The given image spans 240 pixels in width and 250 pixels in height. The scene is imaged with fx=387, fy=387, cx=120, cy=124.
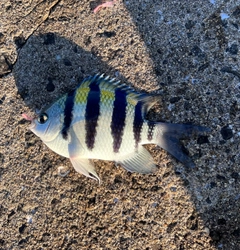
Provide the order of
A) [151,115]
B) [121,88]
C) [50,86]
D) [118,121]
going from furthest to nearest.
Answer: [50,86]
[151,115]
[121,88]
[118,121]

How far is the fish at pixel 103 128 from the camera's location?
6.47ft

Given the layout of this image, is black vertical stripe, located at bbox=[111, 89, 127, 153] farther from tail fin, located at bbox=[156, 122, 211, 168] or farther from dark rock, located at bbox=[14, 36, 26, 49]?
dark rock, located at bbox=[14, 36, 26, 49]

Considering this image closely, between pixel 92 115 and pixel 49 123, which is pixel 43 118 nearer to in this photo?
pixel 49 123

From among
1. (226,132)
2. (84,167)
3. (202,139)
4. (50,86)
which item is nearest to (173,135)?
(202,139)

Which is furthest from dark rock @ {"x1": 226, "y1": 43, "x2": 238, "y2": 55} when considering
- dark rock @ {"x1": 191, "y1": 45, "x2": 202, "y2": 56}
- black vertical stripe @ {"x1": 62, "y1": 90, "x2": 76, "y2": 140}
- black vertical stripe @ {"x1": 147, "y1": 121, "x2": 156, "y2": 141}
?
black vertical stripe @ {"x1": 62, "y1": 90, "x2": 76, "y2": 140}

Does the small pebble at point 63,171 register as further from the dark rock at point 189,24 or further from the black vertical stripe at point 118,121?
the dark rock at point 189,24

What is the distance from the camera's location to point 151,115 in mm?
2176

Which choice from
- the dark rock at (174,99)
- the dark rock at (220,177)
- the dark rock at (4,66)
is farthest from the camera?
the dark rock at (4,66)

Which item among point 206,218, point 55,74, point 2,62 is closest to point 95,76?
point 55,74

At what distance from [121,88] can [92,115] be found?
0.23 m

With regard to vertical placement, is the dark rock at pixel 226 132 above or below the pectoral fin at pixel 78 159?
below

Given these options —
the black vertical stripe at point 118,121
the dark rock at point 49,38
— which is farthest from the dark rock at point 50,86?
the black vertical stripe at point 118,121

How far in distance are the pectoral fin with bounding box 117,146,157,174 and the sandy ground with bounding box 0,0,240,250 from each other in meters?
0.09

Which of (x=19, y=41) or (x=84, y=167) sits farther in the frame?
(x=19, y=41)
